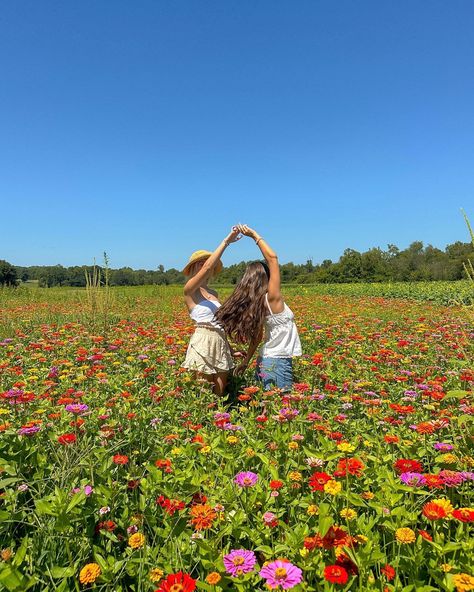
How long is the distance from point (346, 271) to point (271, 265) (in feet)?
197

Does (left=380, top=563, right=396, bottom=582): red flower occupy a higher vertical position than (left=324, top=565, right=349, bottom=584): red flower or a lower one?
lower

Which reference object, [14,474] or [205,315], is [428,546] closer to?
[14,474]

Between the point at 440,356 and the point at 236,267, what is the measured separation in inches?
2220

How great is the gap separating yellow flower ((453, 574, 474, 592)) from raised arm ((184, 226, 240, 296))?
295cm

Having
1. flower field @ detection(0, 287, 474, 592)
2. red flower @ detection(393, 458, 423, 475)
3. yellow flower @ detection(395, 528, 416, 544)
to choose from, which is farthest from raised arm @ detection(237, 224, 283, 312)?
yellow flower @ detection(395, 528, 416, 544)

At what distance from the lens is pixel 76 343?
4.30 metres

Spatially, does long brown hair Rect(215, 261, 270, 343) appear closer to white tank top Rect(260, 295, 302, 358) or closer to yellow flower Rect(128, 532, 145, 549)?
white tank top Rect(260, 295, 302, 358)

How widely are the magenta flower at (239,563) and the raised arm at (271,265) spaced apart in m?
2.59

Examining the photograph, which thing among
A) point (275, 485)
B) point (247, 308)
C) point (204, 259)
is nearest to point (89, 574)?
point (275, 485)

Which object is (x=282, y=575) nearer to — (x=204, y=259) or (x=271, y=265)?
(x=271, y=265)

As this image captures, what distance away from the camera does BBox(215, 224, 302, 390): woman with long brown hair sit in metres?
3.59

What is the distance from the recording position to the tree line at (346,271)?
43050mm

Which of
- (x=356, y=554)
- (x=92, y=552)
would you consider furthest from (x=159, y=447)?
(x=356, y=554)

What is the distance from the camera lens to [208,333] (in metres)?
3.66
